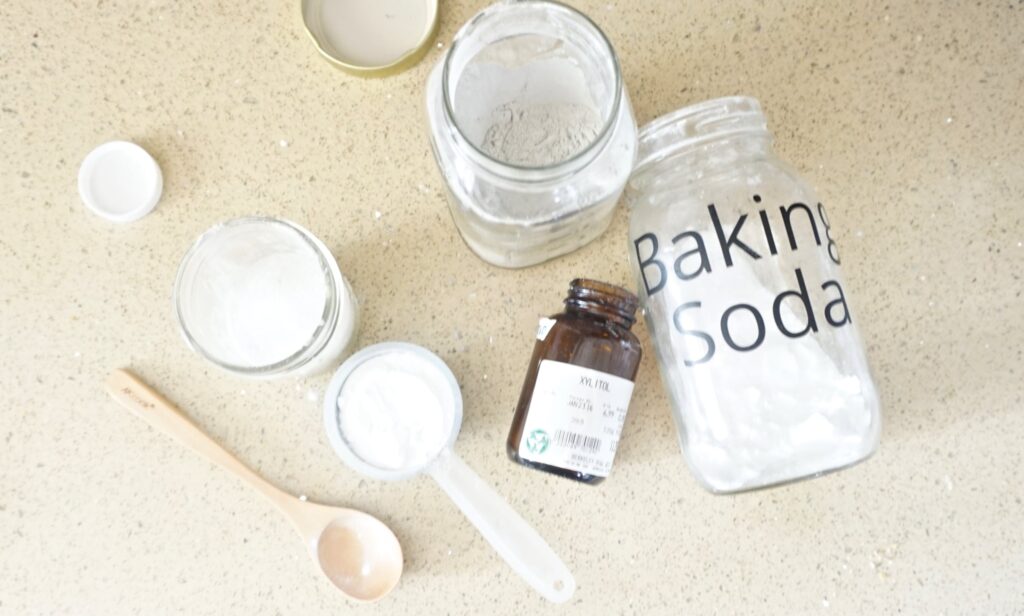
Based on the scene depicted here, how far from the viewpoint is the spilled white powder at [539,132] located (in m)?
0.61

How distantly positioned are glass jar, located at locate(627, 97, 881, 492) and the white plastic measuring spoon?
0.61ft

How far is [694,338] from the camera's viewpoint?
0.65m

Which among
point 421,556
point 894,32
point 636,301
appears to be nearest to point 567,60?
point 636,301

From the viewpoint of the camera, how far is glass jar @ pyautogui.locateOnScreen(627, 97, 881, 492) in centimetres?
64

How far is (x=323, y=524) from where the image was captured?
73 cm

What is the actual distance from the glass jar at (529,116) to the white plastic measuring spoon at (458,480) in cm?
16

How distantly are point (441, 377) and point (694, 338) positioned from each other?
24 cm

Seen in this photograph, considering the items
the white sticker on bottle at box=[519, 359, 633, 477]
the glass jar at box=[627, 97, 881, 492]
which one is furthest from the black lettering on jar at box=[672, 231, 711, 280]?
the white sticker on bottle at box=[519, 359, 633, 477]

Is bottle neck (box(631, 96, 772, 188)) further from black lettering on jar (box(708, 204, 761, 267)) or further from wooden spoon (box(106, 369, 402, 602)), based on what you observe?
wooden spoon (box(106, 369, 402, 602))

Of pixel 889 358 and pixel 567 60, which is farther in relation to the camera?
pixel 889 358

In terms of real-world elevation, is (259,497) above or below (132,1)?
below

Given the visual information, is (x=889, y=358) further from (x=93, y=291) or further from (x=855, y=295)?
(x=93, y=291)

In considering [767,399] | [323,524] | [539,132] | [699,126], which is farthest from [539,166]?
[323,524]

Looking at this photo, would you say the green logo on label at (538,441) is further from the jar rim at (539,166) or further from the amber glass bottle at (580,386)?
the jar rim at (539,166)
